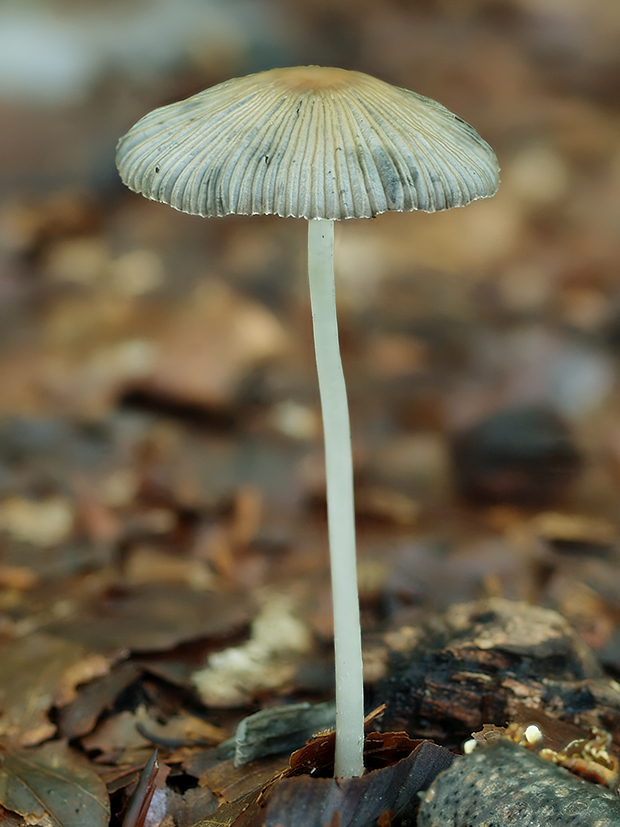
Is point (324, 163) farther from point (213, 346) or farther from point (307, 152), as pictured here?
point (213, 346)

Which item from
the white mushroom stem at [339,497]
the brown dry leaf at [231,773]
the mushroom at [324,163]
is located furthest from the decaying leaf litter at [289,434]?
the mushroom at [324,163]

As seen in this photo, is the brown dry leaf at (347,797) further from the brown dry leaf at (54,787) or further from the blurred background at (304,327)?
the blurred background at (304,327)

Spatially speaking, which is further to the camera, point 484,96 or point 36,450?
point 484,96

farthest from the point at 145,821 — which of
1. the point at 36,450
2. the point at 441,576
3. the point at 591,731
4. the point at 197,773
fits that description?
the point at 36,450

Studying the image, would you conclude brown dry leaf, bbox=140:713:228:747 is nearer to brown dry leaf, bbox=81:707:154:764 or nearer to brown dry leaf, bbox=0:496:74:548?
brown dry leaf, bbox=81:707:154:764

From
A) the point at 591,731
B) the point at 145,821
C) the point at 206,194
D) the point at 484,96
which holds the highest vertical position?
the point at 484,96

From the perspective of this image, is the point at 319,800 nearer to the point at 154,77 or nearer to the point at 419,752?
the point at 419,752
